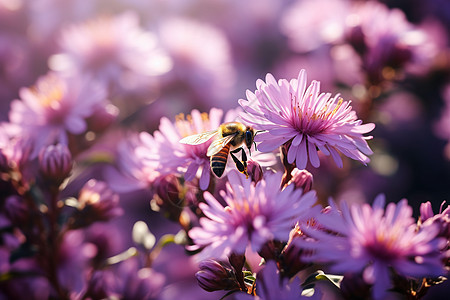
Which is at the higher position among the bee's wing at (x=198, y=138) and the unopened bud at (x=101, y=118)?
the bee's wing at (x=198, y=138)

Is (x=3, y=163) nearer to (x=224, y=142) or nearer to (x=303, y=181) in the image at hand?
(x=224, y=142)

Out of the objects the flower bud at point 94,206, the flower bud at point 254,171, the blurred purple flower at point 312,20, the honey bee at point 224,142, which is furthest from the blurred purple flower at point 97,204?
the blurred purple flower at point 312,20

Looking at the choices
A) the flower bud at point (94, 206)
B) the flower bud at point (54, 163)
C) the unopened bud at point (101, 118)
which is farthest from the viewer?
the unopened bud at point (101, 118)

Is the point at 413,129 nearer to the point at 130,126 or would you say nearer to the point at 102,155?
the point at 130,126

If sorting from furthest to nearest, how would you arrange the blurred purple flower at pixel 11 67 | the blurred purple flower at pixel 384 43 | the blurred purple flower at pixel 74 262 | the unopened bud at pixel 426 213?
the blurred purple flower at pixel 11 67 < the blurred purple flower at pixel 384 43 < the blurred purple flower at pixel 74 262 < the unopened bud at pixel 426 213

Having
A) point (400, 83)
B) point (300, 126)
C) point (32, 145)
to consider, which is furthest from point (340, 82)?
point (32, 145)

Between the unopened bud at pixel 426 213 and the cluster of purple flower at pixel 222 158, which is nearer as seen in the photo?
the cluster of purple flower at pixel 222 158

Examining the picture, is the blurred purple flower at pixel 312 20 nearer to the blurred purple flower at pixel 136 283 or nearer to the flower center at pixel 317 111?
the flower center at pixel 317 111
